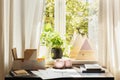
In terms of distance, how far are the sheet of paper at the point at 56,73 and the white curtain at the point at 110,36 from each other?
48 cm

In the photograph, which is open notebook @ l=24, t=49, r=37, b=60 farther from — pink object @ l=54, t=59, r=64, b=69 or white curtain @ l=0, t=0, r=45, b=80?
pink object @ l=54, t=59, r=64, b=69

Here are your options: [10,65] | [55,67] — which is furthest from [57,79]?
[10,65]

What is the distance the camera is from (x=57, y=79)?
7.62 ft

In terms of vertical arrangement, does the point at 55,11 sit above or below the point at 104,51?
above

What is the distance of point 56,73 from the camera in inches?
99.0

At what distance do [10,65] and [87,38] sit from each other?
3.17 feet

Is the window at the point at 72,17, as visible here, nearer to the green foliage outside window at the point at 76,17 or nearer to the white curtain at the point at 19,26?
the green foliage outside window at the point at 76,17

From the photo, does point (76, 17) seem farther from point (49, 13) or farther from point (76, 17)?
point (49, 13)

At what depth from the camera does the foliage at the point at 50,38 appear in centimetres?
295

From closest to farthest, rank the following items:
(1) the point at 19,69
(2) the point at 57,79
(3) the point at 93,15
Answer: (2) the point at 57,79 → (1) the point at 19,69 → (3) the point at 93,15

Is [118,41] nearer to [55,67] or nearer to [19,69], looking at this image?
[55,67]

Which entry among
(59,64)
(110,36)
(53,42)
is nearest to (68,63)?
(59,64)

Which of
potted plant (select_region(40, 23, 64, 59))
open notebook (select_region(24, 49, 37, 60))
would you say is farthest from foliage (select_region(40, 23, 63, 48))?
open notebook (select_region(24, 49, 37, 60))

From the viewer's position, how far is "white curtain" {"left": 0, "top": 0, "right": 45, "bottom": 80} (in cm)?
273
